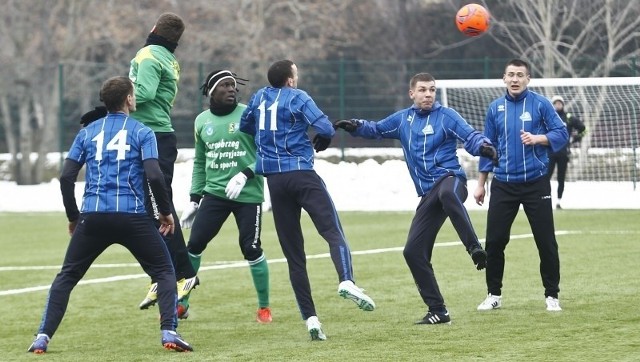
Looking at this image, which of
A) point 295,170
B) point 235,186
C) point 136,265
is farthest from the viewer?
point 136,265

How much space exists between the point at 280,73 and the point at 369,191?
17.0 metres

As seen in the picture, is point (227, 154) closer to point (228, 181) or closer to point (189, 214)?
point (228, 181)

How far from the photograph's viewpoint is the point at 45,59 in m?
38.5

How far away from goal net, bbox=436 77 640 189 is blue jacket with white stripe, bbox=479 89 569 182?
10.1 meters

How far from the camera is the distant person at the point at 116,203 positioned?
887 cm

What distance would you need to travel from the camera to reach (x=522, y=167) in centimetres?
1049

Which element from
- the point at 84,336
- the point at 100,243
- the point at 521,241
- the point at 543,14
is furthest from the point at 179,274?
the point at 543,14

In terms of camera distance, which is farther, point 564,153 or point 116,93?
point 564,153

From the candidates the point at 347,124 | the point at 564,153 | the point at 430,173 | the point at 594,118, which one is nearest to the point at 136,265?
the point at 347,124

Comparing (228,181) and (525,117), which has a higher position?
(525,117)

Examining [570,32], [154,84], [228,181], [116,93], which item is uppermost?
[116,93]

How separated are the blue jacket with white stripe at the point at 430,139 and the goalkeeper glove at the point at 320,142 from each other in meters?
0.59

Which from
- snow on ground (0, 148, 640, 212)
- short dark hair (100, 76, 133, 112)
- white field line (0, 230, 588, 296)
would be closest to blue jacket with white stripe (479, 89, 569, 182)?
short dark hair (100, 76, 133, 112)

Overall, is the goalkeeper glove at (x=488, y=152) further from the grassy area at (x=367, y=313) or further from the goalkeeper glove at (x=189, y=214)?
the goalkeeper glove at (x=189, y=214)
